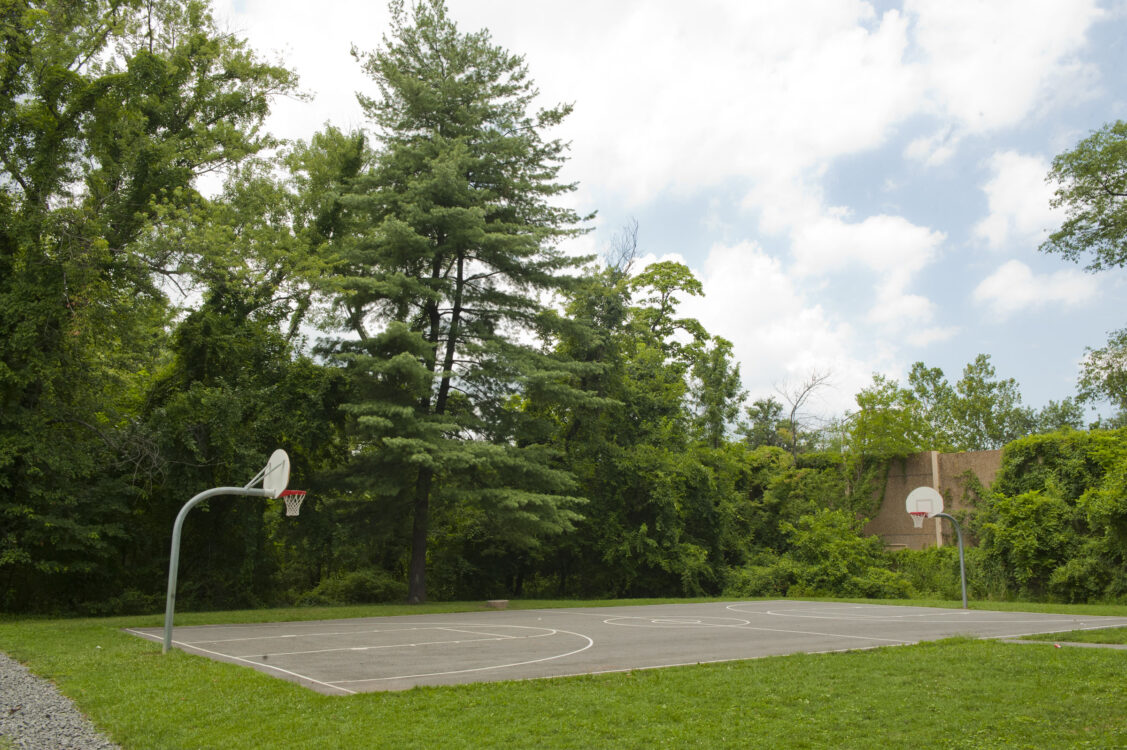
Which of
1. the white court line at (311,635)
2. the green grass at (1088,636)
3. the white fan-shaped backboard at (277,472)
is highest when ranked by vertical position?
the white fan-shaped backboard at (277,472)

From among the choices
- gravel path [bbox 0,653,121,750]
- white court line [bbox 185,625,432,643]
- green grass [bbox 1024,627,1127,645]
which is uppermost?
green grass [bbox 1024,627,1127,645]

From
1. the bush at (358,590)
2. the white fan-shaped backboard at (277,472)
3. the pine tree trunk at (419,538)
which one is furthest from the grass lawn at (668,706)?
the bush at (358,590)

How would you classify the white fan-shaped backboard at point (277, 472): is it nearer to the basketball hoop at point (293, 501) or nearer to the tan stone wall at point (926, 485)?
the basketball hoop at point (293, 501)

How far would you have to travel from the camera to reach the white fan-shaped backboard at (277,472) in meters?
11.9

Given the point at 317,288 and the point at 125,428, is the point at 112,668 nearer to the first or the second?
the point at 125,428

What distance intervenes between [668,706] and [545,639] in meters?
6.26

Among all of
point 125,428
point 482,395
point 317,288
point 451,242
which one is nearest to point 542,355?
point 482,395

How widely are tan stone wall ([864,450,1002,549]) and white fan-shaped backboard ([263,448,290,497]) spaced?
2338cm

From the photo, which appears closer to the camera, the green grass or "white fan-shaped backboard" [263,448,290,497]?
the green grass

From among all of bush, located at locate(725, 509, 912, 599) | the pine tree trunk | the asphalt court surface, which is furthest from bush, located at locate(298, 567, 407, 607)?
bush, located at locate(725, 509, 912, 599)

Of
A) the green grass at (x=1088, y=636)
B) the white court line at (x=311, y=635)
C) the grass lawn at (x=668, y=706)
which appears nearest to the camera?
the grass lawn at (x=668, y=706)

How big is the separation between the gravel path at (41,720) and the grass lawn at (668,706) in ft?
0.48

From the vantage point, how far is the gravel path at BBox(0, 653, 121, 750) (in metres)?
5.94

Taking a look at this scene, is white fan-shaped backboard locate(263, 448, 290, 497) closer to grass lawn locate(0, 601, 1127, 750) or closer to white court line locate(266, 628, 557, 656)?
white court line locate(266, 628, 557, 656)
